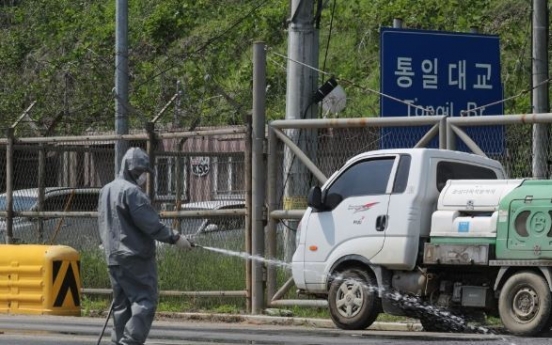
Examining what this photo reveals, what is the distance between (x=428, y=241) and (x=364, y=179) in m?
1.10

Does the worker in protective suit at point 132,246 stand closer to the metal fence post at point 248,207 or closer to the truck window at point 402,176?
the truck window at point 402,176

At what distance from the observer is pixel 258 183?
17.4 metres

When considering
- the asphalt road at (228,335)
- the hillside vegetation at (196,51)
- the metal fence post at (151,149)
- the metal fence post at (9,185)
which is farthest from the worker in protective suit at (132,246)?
the hillside vegetation at (196,51)

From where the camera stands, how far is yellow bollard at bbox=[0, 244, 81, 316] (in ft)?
58.1

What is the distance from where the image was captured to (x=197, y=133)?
58.1 feet

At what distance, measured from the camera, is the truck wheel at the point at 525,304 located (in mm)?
13414

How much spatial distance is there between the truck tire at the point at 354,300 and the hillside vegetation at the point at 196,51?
1032 cm

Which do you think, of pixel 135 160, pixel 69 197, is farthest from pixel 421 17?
pixel 135 160

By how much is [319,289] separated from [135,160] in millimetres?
4576

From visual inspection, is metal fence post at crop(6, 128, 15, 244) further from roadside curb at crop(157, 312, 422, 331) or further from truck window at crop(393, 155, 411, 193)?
Answer: truck window at crop(393, 155, 411, 193)

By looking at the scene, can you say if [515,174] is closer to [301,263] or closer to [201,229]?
[301,263]

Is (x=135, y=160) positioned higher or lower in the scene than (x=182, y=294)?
higher

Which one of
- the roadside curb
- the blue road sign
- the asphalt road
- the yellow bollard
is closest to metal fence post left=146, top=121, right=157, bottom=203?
the yellow bollard

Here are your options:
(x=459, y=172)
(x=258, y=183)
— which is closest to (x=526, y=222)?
(x=459, y=172)
